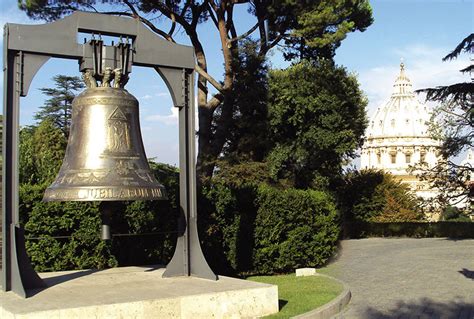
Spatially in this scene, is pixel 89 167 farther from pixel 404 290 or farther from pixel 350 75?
pixel 350 75

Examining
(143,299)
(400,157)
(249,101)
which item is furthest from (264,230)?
(400,157)

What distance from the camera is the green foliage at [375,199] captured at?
35.3 meters

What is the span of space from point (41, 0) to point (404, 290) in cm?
1811

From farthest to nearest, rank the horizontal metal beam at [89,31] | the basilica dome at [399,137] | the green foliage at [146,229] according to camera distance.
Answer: the basilica dome at [399,137]
the green foliage at [146,229]
the horizontal metal beam at [89,31]

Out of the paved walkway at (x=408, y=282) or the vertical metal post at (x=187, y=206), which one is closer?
the vertical metal post at (x=187, y=206)

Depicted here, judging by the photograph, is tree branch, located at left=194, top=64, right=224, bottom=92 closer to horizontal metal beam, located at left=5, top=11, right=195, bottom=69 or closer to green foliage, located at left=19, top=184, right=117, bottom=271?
green foliage, located at left=19, top=184, right=117, bottom=271

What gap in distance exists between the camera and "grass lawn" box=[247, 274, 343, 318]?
8753mm

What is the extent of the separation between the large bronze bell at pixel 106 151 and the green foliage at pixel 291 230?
22.3 ft

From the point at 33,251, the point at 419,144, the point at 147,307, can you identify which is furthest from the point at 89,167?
the point at 419,144

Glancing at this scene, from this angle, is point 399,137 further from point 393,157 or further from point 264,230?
point 264,230

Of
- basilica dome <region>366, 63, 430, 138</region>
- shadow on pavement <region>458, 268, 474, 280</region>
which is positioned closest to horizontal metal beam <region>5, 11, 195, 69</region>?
shadow on pavement <region>458, 268, 474, 280</region>

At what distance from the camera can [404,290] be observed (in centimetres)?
1149

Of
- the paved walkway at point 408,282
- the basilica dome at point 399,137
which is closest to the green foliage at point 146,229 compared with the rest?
the paved walkway at point 408,282

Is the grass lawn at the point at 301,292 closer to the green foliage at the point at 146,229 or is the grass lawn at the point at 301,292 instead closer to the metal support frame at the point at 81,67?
the metal support frame at the point at 81,67
